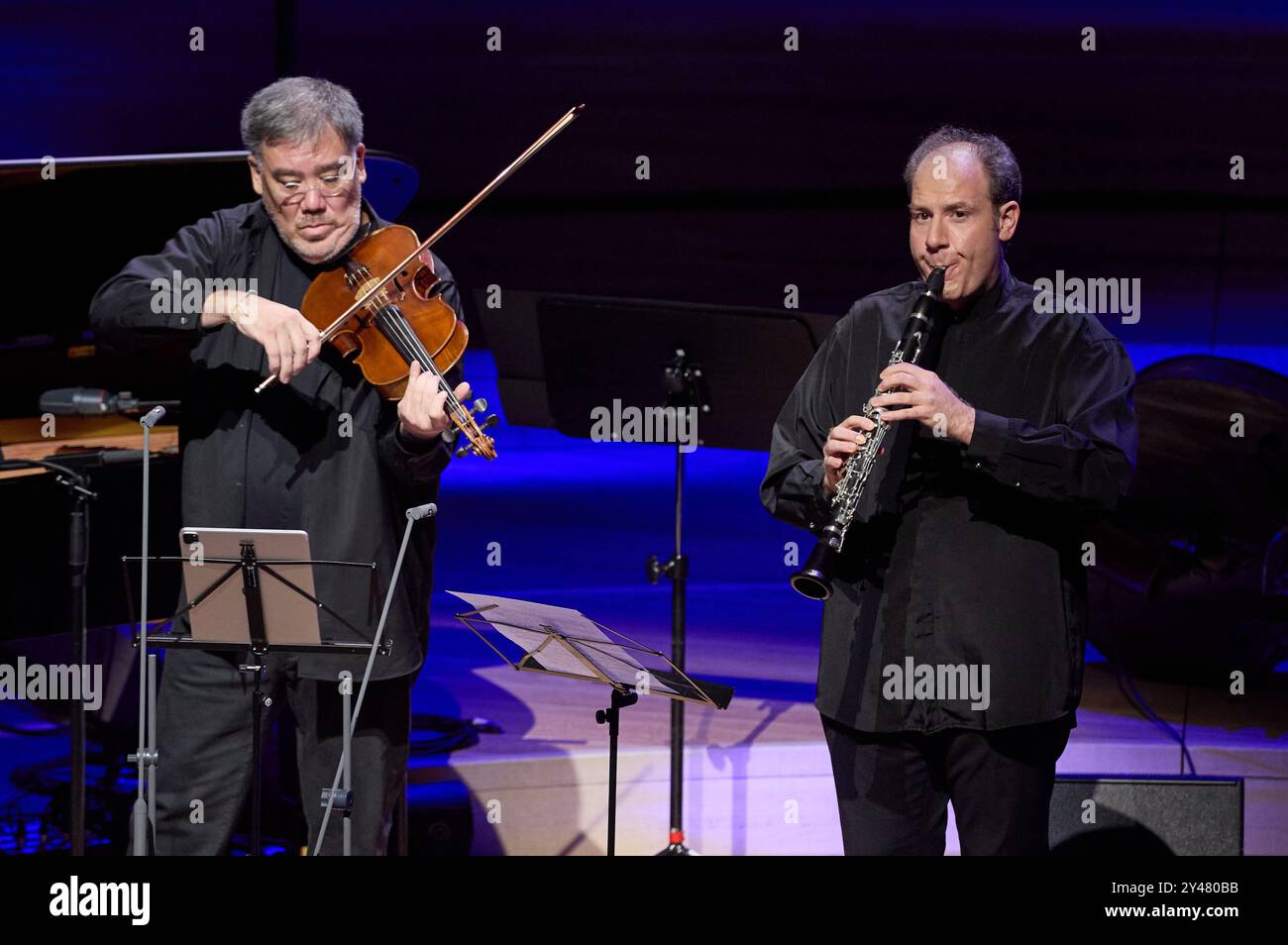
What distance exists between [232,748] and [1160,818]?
70.3 inches

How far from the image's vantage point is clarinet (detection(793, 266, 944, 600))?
2098mm

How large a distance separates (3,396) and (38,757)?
36.8 inches

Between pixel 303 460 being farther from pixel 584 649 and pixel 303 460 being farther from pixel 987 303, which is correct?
pixel 987 303

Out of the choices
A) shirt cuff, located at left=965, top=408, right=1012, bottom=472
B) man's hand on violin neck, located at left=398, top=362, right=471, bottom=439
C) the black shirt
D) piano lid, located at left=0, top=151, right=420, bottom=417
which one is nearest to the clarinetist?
shirt cuff, located at left=965, top=408, right=1012, bottom=472

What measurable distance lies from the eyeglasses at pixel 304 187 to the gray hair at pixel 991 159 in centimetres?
93

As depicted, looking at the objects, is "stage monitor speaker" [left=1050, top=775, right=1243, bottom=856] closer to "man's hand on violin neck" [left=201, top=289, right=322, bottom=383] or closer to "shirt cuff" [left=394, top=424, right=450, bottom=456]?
"shirt cuff" [left=394, top=424, right=450, bottom=456]

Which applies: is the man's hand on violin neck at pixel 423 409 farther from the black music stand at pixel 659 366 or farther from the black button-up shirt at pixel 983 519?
the black music stand at pixel 659 366

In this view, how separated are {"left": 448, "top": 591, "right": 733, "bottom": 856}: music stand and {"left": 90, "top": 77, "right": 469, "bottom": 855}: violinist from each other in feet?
1.05

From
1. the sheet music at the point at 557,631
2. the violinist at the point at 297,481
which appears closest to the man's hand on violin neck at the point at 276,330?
the violinist at the point at 297,481

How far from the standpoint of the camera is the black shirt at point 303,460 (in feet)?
8.04

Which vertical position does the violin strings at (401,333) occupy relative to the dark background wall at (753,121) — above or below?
below

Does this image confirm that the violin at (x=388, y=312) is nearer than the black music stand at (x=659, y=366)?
Yes

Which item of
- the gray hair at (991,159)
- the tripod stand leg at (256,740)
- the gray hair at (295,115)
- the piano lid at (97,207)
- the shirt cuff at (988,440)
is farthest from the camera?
the piano lid at (97,207)
